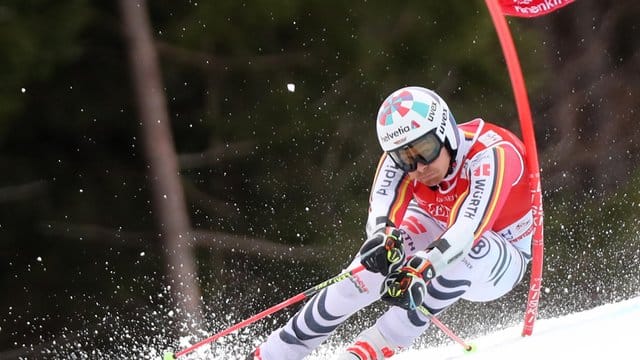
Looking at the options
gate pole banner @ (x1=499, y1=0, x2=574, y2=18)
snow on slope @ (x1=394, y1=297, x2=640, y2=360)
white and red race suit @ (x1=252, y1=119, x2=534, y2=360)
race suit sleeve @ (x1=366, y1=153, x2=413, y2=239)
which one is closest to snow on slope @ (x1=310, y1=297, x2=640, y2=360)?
snow on slope @ (x1=394, y1=297, x2=640, y2=360)

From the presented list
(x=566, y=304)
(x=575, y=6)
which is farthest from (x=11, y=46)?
(x=575, y=6)

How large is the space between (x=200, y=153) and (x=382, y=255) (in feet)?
17.8

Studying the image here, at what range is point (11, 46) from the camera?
6.77 metres

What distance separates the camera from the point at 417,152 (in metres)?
3.79

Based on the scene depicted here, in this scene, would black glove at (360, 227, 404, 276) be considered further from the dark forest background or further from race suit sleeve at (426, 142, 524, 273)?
the dark forest background

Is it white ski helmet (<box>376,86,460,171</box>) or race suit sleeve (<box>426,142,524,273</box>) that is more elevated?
white ski helmet (<box>376,86,460,171</box>)

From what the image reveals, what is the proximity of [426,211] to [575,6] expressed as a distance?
10060 mm

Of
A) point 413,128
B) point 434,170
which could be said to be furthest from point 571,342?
point 413,128

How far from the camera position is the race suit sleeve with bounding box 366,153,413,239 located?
3.99 m

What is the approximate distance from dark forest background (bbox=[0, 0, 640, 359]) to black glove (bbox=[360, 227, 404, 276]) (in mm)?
4052

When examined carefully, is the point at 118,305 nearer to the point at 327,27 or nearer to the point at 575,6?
the point at 327,27

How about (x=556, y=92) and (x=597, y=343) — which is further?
(x=556, y=92)

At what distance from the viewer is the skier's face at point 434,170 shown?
3.84m

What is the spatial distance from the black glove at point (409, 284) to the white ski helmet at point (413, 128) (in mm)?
448
